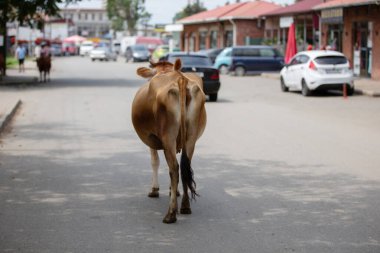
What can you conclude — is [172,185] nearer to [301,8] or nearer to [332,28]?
[332,28]

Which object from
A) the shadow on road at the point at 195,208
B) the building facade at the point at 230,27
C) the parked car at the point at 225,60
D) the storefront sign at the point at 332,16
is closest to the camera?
the shadow on road at the point at 195,208

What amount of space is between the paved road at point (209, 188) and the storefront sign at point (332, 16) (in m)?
19.0

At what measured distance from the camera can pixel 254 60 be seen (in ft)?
142

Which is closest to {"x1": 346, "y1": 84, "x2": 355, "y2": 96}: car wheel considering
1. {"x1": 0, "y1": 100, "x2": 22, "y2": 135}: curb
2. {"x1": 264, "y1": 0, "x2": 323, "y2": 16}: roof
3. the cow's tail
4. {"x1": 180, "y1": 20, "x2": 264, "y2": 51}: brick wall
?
{"x1": 0, "y1": 100, "x2": 22, "y2": 135}: curb

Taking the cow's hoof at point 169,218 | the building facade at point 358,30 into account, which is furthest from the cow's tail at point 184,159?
the building facade at point 358,30

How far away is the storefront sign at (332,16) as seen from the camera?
37.3 metres

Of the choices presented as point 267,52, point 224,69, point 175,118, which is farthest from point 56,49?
point 175,118

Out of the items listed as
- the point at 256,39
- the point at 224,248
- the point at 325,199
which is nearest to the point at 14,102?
the point at 325,199

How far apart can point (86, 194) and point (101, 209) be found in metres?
0.92

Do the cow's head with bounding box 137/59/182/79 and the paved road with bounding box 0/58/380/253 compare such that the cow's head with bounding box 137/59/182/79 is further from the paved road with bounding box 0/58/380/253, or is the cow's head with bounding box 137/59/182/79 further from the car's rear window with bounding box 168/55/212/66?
the car's rear window with bounding box 168/55/212/66

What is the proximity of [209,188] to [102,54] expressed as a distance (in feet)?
219

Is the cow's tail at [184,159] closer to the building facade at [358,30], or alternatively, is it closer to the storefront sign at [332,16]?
the building facade at [358,30]

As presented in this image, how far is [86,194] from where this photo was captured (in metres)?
9.13

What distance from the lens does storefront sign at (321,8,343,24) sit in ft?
122
